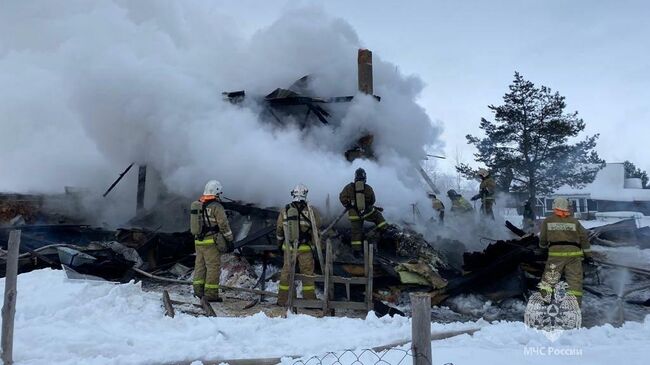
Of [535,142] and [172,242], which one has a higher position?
A: [535,142]

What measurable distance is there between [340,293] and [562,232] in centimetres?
329

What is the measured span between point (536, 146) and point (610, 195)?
18959mm

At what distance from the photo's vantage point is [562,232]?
19.4ft

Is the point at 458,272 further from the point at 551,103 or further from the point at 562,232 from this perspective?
the point at 551,103

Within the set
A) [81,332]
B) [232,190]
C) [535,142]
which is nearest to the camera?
[81,332]

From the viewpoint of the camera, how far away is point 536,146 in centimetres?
2053

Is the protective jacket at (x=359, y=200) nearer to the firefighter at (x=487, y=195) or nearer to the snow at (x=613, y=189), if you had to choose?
the firefighter at (x=487, y=195)

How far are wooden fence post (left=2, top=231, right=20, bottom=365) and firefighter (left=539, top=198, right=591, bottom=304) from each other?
18.9ft

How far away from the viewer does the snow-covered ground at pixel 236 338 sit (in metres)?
3.69

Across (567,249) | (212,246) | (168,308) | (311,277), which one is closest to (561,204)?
(567,249)

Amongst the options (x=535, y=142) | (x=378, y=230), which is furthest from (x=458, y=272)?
(x=535, y=142)

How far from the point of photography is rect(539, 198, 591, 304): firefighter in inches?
230

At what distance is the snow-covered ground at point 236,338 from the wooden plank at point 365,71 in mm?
8064

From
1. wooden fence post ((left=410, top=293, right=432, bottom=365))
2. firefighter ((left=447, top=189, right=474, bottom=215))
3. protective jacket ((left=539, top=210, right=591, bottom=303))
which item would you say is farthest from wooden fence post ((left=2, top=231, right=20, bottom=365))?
firefighter ((left=447, top=189, right=474, bottom=215))
